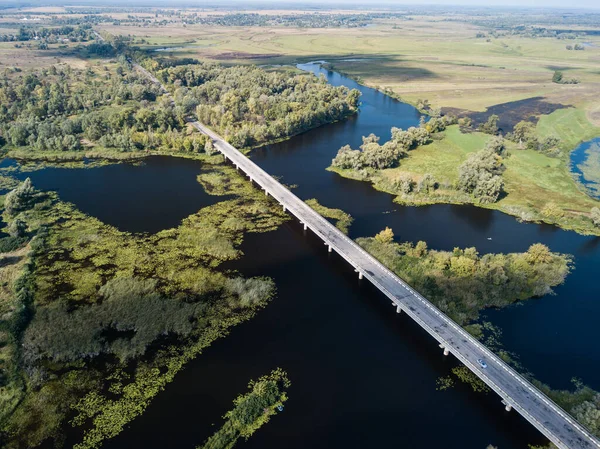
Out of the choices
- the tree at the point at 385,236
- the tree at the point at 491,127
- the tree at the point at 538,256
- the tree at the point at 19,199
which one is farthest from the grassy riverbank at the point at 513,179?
the tree at the point at 19,199

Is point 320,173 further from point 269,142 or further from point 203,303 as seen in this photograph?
point 203,303

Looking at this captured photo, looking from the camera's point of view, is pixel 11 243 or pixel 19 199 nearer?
pixel 11 243

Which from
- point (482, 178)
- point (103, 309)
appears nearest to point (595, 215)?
point (482, 178)

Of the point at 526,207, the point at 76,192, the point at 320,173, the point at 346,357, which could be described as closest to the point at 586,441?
the point at 346,357

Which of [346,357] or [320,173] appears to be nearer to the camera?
[346,357]

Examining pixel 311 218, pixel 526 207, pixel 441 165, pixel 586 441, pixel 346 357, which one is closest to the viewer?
pixel 586 441

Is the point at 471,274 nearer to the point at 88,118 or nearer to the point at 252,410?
the point at 252,410

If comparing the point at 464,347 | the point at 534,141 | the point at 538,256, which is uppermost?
the point at 534,141

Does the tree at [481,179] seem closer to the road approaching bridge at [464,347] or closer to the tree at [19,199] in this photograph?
the road approaching bridge at [464,347]
